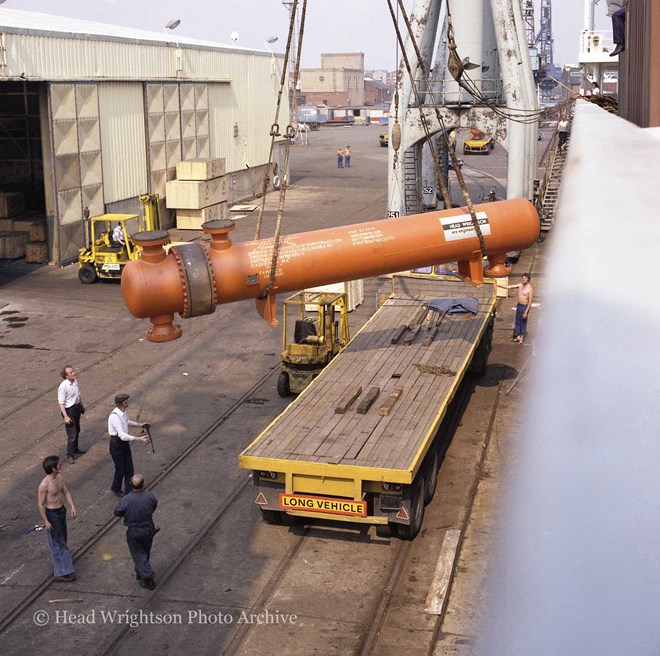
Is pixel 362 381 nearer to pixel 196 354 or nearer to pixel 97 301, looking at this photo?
pixel 196 354

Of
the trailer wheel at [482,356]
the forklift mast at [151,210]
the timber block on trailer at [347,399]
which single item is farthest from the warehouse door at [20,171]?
the timber block on trailer at [347,399]

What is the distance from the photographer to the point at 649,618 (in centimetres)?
113

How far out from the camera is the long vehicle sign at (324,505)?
38.4 feet

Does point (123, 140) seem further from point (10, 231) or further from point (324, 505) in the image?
point (324, 505)

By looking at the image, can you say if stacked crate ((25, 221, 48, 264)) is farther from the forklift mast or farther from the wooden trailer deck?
the wooden trailer deck

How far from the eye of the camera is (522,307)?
2189 centimetres

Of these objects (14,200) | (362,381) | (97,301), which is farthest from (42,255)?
(362,381)

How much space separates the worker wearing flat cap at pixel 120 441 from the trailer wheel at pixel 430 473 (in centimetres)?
407

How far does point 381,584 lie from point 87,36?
26967mm

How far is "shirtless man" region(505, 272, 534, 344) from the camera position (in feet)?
70.4

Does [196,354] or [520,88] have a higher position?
[520,88]

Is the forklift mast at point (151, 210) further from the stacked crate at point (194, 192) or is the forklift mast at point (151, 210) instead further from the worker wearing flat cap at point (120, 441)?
the worker wearing flat cap at point (120, 441)

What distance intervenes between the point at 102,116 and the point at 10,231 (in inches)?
210

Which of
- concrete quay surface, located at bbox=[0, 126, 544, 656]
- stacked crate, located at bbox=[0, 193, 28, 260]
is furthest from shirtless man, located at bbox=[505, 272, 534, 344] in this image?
stacked crate, located at bbox=[0, 193, 28, 260]
